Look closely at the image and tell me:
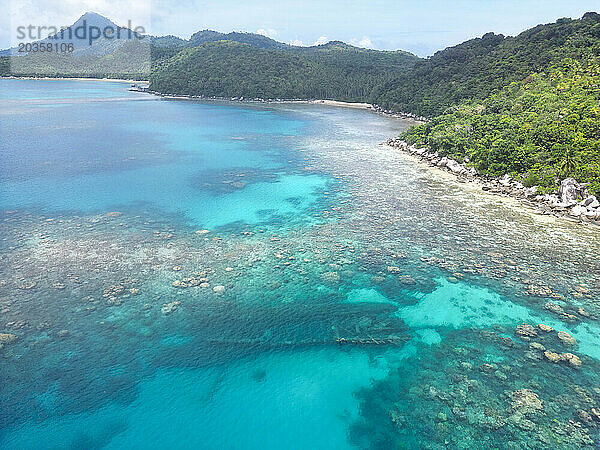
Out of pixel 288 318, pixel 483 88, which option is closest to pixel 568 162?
pixel 288 318

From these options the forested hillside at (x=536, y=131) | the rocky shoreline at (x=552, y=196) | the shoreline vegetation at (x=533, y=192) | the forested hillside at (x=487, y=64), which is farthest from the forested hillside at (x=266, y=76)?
the rocky shoreline at (x=552, y=196)

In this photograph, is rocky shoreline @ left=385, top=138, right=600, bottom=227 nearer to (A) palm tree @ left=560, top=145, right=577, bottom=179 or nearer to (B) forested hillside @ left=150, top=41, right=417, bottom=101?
(A) palm tree @ left=560, top=145, right=577, bottom=179

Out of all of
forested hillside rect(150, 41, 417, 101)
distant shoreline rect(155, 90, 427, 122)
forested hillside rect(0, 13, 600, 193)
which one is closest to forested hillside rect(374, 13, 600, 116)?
forested hillside rect(0, 13, 600, 193)

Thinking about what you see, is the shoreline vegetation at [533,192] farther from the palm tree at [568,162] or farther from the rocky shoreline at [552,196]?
the palm tree at [568,162]

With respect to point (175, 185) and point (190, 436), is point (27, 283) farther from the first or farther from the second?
point (175, 185)

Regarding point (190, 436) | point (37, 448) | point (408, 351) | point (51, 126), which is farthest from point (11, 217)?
point (51, 126)

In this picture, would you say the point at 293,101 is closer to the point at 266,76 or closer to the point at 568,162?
the point at 266,76

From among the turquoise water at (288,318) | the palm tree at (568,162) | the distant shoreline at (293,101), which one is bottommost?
the turquoise water at (288,318)
